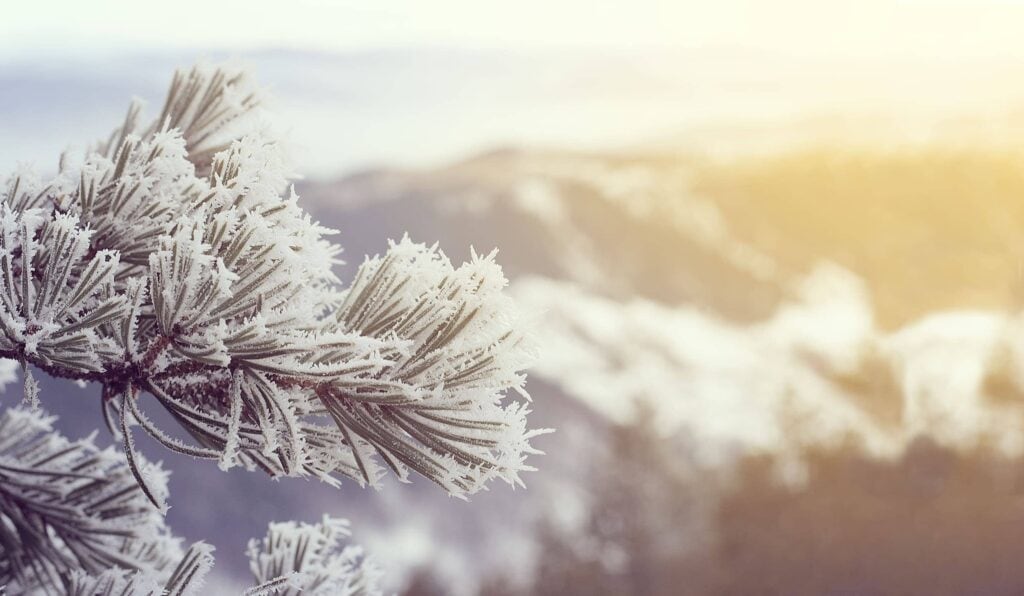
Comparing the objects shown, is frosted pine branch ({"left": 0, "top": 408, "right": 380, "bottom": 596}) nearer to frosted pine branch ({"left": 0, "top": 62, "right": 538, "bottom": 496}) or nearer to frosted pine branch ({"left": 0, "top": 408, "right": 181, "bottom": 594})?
frosted pine branch ({"left": 0, "top": 408, "right": 181, "bottom": 594})

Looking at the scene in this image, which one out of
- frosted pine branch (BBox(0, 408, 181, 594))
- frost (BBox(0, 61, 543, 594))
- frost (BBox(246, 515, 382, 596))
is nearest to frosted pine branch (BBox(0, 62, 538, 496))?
frost (BBox(0, 61, 543, 594))

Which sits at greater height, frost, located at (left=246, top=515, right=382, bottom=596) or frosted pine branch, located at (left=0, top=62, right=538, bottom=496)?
frosted pine branch, located at (left=0, top=62, right=538, bottom=496)

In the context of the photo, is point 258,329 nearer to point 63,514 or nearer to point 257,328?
point 257,328

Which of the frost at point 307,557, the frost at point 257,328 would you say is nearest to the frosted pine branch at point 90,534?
the frost at point 307,557

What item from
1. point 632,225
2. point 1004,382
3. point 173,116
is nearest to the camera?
point 173,116

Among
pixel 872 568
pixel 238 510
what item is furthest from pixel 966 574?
pixel 238 510

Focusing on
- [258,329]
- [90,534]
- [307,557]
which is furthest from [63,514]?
[258,329]

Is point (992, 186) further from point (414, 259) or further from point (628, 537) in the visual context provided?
point (414, 259)

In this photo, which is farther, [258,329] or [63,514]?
[63,514]
